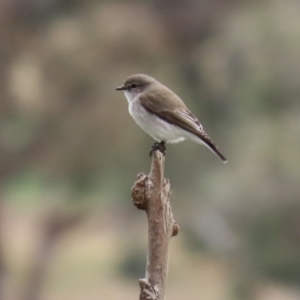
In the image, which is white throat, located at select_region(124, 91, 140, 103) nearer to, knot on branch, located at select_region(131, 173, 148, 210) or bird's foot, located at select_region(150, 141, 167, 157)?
bird's foot, located at select_region(150, 141, 167, 157)

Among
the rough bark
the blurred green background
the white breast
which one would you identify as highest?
the blurred green background

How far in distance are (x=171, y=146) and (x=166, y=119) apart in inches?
107

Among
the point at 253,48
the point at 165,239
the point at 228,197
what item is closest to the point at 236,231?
the point at 228,197

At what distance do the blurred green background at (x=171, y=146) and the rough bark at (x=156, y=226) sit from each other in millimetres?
3432

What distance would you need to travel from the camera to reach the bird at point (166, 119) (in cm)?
204

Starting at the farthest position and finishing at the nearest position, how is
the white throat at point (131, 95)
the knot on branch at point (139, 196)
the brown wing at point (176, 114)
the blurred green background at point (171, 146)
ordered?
the blurred green background at point (171, 146) → the white throat at point (131, 95) → the brown wing at point (176, 114) → the knot on branch at point (139, 196)

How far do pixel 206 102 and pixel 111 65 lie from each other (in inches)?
27.5

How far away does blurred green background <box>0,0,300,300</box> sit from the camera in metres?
4.71

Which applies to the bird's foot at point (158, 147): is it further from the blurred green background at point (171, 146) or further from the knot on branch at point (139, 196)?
the blurred green background at point (171, 146)

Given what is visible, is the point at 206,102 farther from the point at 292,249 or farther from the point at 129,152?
the point at 292,249

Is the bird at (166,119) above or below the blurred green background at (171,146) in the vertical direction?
below

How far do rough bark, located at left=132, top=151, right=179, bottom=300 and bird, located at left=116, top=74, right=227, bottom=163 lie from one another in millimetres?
797

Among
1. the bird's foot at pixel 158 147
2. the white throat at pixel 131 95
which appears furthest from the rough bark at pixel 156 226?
the white throat at pixel 131 95

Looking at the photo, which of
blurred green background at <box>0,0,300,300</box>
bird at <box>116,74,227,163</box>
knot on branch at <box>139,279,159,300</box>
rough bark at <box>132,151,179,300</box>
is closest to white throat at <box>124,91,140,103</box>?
bird at <box>116,74,227,163</box>
